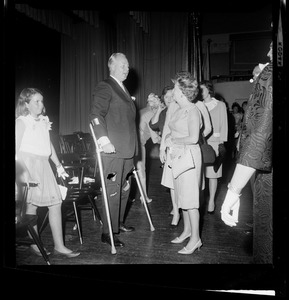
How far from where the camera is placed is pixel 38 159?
92.0 inches

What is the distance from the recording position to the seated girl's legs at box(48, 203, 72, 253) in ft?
7.87

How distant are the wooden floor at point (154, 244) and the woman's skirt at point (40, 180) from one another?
1.06ft

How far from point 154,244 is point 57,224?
0.84 meters

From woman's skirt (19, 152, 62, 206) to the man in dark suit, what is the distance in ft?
1.75

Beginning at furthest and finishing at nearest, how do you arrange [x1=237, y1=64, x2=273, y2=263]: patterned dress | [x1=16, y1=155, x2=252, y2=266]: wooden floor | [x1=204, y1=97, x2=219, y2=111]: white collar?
[x1=204, y1=97, x2=219, y2=111]: white collar, [x1=16, y1=155, x2=252, y2=266]: wooden floor, [x1=237, y1=64, x2=273, y2=263]: patterned dress

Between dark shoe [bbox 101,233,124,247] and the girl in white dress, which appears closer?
the girl in white dress

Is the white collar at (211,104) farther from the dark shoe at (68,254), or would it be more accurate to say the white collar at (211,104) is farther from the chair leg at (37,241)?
the chair leg at (37,241)

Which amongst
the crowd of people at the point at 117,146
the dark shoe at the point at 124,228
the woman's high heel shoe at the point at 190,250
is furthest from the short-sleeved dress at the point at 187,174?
the dark shoe at the point at 124,228

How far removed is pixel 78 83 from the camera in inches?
281

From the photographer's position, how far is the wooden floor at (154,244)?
2.42 meters

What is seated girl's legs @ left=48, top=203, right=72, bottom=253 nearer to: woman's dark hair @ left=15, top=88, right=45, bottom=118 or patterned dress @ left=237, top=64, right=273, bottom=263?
woman's dark hair @ left=15, top=88, right=45, bottom=118

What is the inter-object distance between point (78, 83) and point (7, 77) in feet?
19.1

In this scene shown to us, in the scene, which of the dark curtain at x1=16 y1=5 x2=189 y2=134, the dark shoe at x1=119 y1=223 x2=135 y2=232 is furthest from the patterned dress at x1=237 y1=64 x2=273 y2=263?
the dark curtain at x1=16 y1=5 x2=189 y2=134
